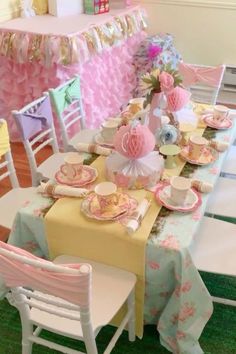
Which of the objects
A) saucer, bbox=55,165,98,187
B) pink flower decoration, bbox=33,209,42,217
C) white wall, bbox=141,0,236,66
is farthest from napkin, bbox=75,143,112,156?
white wall, bbox=141,0,236,66

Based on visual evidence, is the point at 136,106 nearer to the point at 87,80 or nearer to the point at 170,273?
the point at 170,273

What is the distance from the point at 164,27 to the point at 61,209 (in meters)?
3.02

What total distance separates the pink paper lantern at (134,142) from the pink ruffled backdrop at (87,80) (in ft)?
5.11

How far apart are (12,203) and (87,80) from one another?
4.82ft

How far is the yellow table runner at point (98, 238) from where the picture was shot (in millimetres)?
1425

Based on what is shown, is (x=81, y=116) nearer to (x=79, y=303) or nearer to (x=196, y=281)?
(x=196, y=281)

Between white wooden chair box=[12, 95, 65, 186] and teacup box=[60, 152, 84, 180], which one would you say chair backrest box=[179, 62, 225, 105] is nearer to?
white wooden chair box=[12, 95, 65, 186]

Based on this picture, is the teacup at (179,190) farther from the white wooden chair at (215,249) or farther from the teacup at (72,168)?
the teacup at (72,168)

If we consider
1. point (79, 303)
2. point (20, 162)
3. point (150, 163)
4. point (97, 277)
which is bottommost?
point (20, 162)

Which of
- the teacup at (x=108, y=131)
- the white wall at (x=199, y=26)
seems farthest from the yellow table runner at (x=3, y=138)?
the white wall at (x=199, y=26)

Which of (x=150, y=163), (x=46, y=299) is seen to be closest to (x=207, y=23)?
(x=150, y=163)

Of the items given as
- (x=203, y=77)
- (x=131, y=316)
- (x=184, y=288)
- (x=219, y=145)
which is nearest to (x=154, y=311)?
(x=131, y=316)

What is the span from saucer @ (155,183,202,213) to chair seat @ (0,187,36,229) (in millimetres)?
617

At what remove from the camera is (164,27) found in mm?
4031
